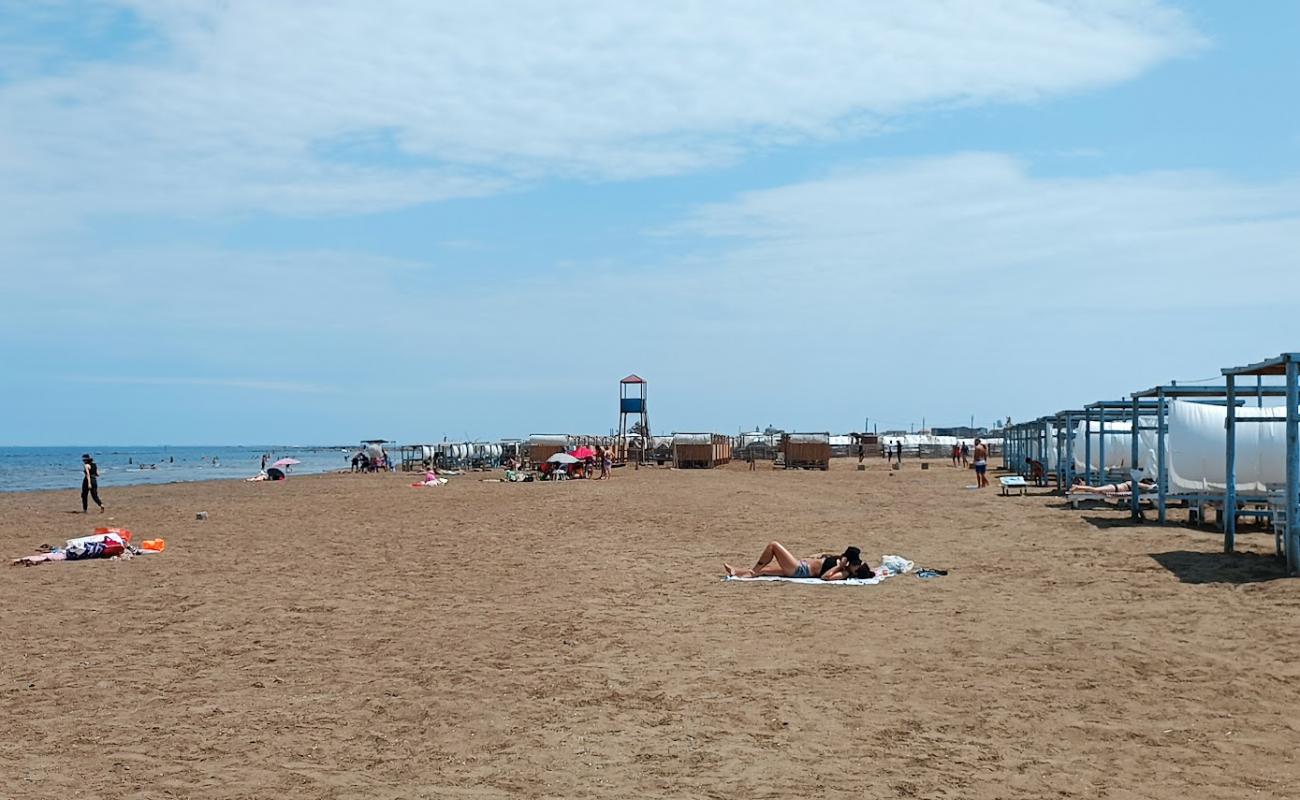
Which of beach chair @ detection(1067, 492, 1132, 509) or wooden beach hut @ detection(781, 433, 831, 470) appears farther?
wooden beach hut @ detection(781, 433, 831, 470)

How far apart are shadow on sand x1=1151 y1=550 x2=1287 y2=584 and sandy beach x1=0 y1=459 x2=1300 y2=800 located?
0.09 metres

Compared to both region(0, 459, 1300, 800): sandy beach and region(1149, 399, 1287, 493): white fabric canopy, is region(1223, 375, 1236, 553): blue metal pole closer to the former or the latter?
region(0, 459, 1300, 800): sandy beach

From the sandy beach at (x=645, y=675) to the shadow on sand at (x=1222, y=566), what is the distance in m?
0.09

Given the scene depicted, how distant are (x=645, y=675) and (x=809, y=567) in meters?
4.95

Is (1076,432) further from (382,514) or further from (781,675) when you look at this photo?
(781,675)

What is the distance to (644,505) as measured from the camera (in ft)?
81.1

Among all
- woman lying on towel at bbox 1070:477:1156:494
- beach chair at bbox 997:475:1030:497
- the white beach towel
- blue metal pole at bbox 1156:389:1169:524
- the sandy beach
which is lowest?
the sandy beach

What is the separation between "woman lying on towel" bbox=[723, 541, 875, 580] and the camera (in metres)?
12.4

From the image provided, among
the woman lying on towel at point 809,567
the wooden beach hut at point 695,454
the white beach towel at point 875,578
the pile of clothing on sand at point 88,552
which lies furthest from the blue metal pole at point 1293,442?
the wooden beach hut at point 695,454

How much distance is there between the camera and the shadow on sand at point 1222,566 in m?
11.9

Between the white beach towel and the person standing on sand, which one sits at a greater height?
the person standing on sand

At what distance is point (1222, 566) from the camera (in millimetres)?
12820

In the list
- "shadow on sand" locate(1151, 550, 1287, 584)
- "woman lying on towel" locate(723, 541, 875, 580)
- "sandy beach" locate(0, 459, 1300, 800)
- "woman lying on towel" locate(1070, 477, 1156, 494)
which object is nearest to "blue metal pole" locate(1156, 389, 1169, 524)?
"woman lying on towel" locate(1070, 477, 1156, 494)

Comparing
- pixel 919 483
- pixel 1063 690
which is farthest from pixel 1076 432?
pixel 1063 690
